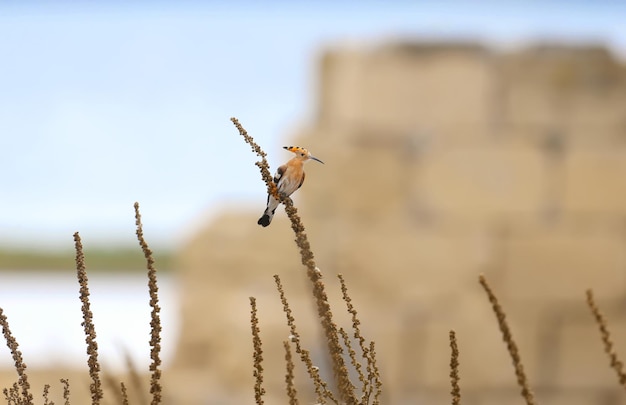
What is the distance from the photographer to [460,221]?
539cm

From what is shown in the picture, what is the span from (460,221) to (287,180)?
14.0ft

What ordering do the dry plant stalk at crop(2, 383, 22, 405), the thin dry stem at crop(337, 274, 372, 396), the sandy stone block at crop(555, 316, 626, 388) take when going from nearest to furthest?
the thin dry stem at crop(337, 274, 372, 396), the dry plant stalk at crop(2, 383, 22, 405), the sandy stone block at crop(555, 316, 626, 388)

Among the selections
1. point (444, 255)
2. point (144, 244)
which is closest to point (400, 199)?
point (444, 255)

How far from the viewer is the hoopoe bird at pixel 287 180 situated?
1188mm

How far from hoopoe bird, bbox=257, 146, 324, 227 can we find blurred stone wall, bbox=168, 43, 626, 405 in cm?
402

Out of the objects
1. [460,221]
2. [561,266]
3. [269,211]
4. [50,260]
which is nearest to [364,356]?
[269,211]

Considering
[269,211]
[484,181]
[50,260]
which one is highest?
[50,260]

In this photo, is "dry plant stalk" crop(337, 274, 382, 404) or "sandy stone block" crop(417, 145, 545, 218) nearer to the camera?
"dry plant stalk" crop(337, 274, 382, 404)

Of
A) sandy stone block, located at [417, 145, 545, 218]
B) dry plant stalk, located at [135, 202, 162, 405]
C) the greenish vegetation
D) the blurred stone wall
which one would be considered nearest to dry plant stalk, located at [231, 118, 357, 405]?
dry plant stalk, located at [135, 202, 162, 405]

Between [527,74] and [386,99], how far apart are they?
0.75 metres

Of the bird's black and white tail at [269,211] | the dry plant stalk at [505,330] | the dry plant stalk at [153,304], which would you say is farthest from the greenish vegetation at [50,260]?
the dry plant stalk at [505,330]

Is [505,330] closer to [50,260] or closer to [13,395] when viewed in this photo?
[13,395]

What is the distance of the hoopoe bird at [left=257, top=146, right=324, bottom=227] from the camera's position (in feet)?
3.90

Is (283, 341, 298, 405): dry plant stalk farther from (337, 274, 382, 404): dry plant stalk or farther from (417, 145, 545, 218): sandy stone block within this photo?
(417, 145, 545, 218): sandy stone block
